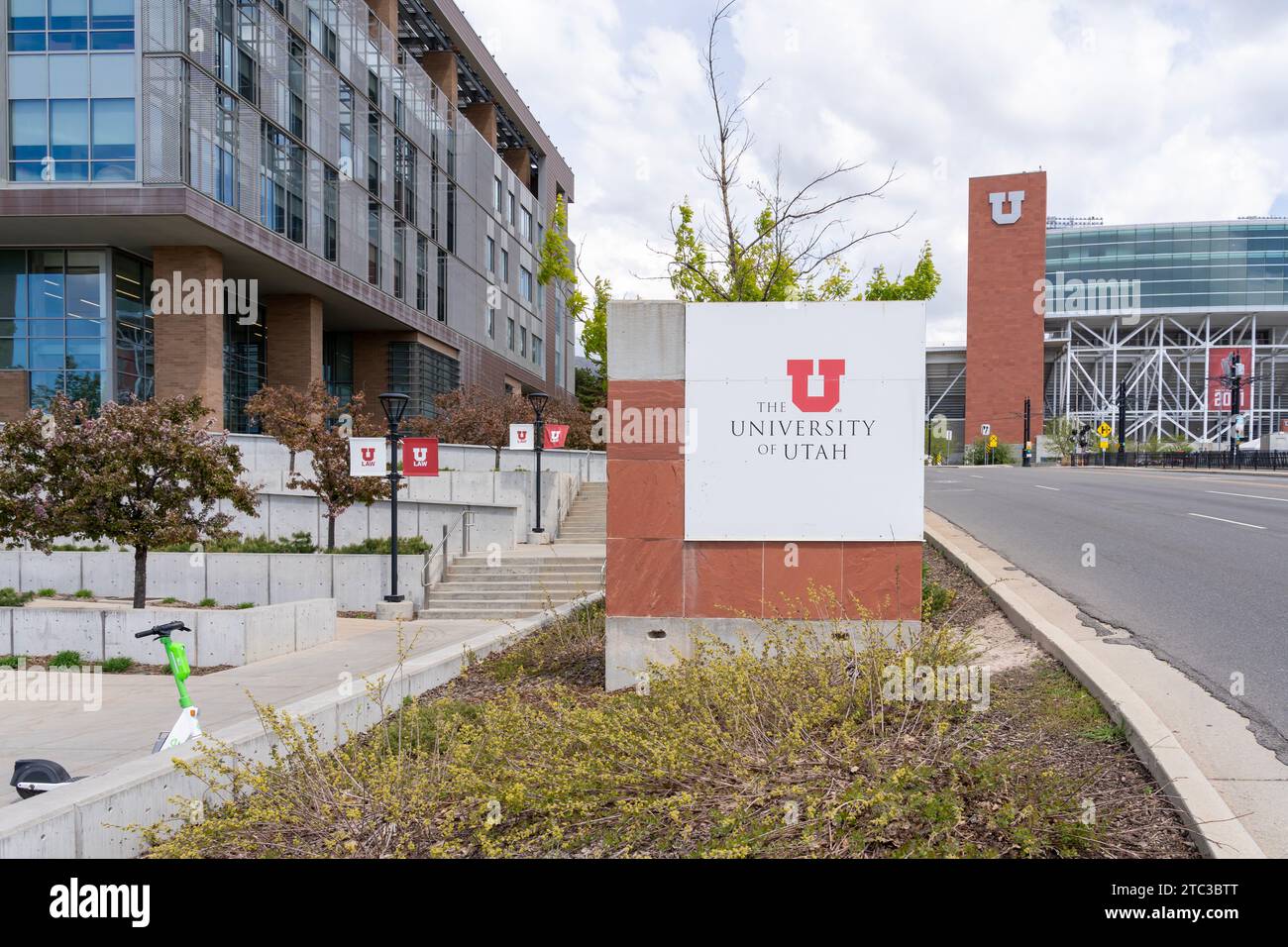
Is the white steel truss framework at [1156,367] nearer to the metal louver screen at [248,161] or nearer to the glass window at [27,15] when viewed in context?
the metal louver screen at [248,161]

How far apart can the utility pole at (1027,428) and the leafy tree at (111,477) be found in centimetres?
7353

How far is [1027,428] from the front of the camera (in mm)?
80562

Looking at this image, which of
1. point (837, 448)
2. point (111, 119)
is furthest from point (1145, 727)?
point (111, 119)

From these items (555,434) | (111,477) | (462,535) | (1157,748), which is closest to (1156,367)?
(555,434)

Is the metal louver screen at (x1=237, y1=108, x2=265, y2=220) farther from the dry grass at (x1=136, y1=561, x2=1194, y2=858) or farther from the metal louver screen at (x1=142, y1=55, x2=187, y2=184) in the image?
the dry grass at (x1=136, y1=561, x2=1194, y2=858)

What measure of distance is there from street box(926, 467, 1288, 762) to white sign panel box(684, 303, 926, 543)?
2437mm

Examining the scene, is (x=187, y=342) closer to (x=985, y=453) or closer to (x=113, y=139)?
(x=113, y=139)

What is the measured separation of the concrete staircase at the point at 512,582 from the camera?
16111 millimetres

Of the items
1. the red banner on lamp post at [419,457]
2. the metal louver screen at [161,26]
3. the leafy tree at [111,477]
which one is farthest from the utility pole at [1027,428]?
the leafy tree at [111,477]

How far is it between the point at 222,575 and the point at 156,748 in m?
11.0

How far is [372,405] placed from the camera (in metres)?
44.8

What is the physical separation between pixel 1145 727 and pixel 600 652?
4.65 m

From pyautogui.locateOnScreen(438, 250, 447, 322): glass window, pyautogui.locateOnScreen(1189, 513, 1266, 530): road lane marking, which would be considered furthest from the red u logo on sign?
pyautogui.locateOnScreen(438, 250, 447, 322): glass window

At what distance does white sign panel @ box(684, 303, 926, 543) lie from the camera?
22.6 feet
